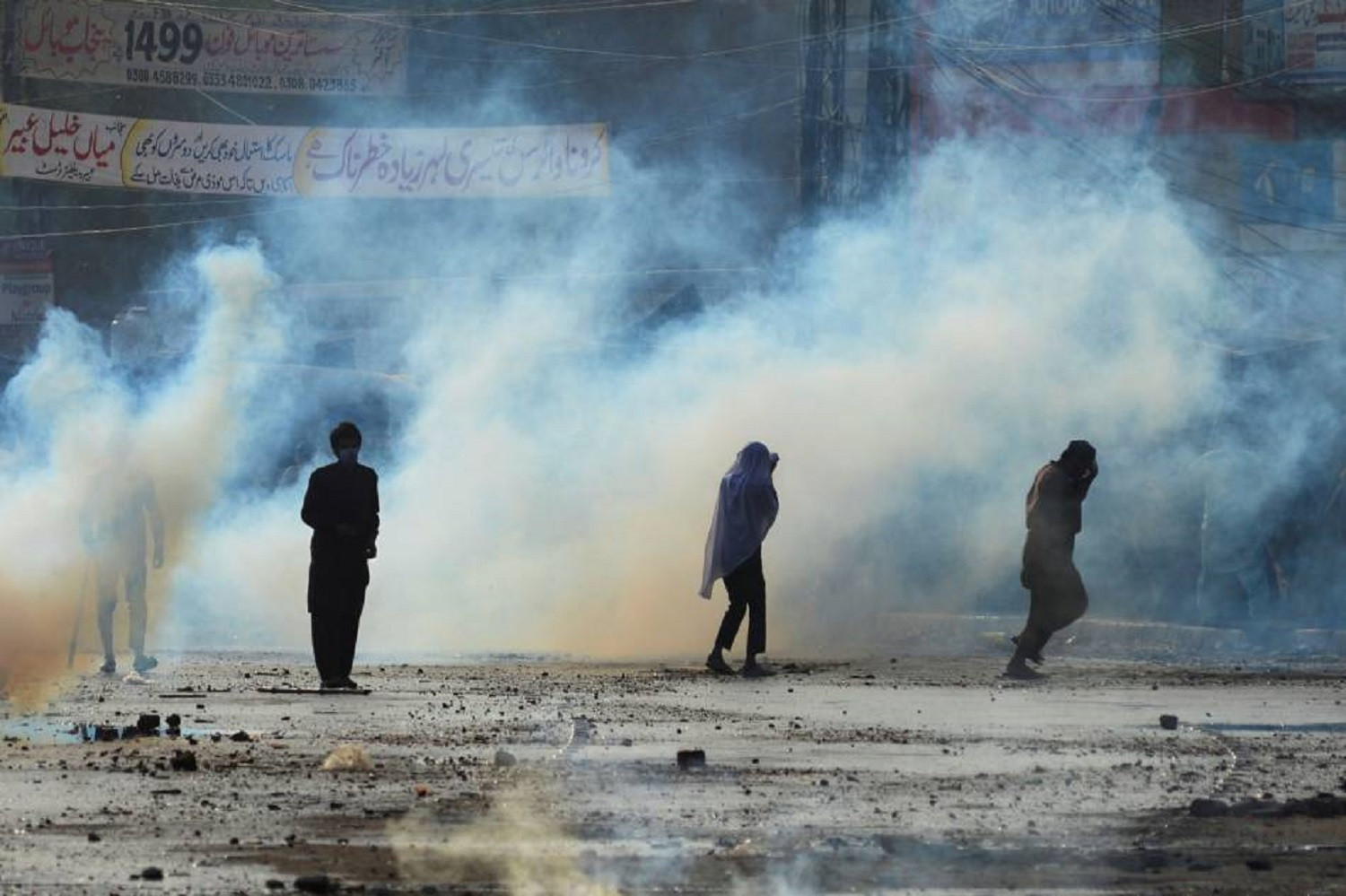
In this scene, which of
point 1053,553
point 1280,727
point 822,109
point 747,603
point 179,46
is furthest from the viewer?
point 179,46

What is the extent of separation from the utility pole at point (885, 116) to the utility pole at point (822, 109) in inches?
12.6

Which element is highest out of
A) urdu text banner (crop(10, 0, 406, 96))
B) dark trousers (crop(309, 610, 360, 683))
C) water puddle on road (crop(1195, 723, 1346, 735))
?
urdu text banner (crop(10, 0, 406, 96))

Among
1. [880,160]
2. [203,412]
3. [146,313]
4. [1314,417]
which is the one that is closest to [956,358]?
[1314,417]

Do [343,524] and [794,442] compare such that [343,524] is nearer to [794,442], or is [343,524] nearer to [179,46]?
[794,442]

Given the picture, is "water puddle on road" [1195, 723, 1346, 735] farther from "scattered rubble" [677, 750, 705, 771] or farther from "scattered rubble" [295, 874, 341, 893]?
"scattered rubble" [295, 874, 341, 893]

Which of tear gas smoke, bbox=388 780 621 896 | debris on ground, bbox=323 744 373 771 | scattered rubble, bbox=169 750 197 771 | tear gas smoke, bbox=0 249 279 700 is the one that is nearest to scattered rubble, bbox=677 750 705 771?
debris on ground, bbox=323 744 373 771

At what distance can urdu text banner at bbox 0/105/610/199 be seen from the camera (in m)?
35.6

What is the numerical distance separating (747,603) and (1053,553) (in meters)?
1.95

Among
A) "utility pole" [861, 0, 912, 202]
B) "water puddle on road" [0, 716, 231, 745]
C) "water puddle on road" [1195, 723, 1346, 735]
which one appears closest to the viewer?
"water puddle on road" [0, 716, 231, 745]

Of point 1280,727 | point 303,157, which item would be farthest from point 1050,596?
point 303,157

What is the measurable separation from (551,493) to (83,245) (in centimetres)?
2154

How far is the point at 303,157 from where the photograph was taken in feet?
122

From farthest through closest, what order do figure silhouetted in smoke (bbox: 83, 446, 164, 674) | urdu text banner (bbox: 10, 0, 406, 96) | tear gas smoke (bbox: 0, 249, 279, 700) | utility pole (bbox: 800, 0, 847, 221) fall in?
1. urdu text banner (bbox: 10, 0, 406, 96)
2. utility pole (bbox: 800, 0, 847, 221)
3. figure silhouetted in smoke (bbox: 83, 446, 164, 674)
4. tear gas smoke (bbox: 0, 249, 279, 700)

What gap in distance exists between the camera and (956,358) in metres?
22.2
